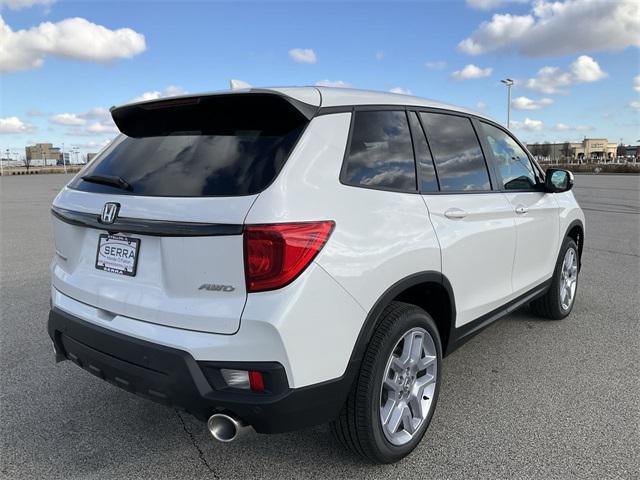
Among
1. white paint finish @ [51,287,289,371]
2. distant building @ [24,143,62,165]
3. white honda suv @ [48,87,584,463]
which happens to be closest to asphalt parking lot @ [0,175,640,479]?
white honda suv @ [48,87,584,463]

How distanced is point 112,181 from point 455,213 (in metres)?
1.83

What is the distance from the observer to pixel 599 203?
53.1 feet

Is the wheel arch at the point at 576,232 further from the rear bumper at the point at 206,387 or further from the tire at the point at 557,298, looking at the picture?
the rear bumper at the point at 206,387

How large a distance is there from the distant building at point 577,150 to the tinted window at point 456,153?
72.0 meters

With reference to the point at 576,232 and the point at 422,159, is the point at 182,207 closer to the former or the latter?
the point at 422,159

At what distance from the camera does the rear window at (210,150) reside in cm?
210

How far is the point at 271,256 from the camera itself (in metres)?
1.97

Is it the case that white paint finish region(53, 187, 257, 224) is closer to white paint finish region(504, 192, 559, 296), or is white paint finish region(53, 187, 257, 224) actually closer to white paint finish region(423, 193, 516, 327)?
white paint finish region(423, 193, 516, 327)

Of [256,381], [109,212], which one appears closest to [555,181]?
[256,381]

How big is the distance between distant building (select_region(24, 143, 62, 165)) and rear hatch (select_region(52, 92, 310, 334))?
112459 millimetres

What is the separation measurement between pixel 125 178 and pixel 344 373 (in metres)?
1.37

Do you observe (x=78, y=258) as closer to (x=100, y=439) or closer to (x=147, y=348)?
(x=147, y=348)

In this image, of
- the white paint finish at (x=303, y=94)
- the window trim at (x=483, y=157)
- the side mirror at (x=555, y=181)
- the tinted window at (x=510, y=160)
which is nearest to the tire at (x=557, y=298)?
the side mirror at (x=555, y=181)

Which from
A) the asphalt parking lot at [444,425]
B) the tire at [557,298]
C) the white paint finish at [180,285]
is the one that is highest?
the white paint finish at [180,285]
